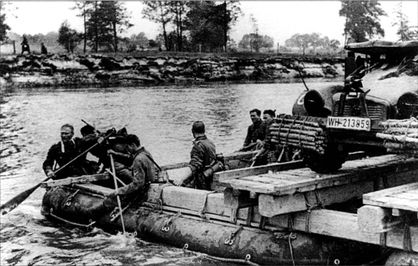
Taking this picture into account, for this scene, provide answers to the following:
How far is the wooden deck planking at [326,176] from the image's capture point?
702 centimetres

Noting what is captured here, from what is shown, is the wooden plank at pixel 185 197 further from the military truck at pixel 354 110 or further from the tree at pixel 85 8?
the tree at pixel 85 8

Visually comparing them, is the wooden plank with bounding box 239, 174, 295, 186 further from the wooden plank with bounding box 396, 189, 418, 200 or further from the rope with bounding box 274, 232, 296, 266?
the wooden plank with bounding box 396, 189, 418, 200

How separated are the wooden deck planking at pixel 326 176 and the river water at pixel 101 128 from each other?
1.43 metres

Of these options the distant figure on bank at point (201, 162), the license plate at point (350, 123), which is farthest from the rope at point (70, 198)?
the license plate at point (350, 123)

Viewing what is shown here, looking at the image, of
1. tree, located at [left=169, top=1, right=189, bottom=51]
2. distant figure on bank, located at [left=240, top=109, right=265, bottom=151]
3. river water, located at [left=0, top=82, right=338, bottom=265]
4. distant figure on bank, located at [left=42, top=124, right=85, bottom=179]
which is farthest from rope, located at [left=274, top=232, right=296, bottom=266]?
tree, located at [left=169, top=1, right=189, bottom=51]

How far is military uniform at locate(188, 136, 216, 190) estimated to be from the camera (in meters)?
9.84

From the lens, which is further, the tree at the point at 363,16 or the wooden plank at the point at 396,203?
the tree at the point at 363,16

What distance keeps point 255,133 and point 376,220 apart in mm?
7340

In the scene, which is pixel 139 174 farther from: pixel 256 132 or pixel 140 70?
pixel 140 70

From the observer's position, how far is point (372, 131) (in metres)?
7.27

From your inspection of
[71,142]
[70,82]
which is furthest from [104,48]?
[71,142]

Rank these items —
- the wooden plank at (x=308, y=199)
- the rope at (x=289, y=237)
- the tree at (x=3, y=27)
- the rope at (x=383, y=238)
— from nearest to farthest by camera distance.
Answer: the rope at (x=383, y=238), the wooden plank at (x=308, y=199), the rope at (x=289, y=237), the tree at (x=3, y=27)

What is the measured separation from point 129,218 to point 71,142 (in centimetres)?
249

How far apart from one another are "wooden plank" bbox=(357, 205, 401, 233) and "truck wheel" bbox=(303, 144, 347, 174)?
194cm
